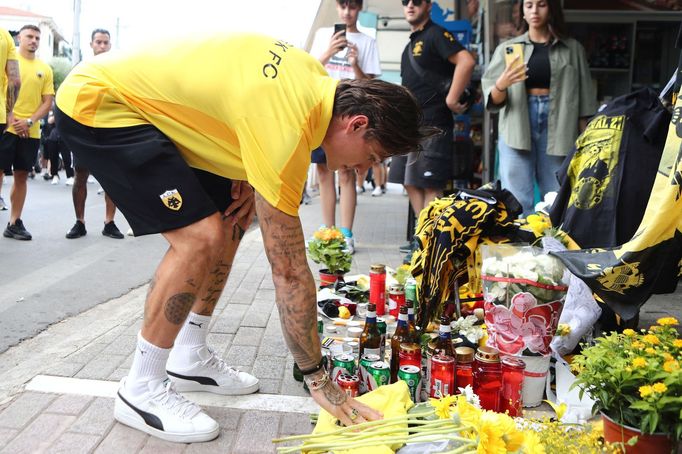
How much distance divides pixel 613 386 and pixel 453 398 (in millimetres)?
580

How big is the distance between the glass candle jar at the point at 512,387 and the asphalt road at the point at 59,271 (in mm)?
2621

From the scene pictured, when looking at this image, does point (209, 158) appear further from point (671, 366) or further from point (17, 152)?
point (17, 152)

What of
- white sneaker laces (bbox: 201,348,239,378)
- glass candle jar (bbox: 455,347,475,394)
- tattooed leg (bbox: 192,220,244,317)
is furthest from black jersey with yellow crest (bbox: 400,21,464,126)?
white sneaker laces (bbox: 201,348,239,378)

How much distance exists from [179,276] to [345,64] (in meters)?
4.41

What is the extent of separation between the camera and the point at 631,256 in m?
2.71

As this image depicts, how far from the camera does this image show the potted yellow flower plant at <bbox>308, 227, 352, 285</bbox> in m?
4.69

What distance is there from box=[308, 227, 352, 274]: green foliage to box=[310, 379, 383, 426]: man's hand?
2.49 m

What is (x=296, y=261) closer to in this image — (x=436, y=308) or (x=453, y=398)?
(x=453, y=398)

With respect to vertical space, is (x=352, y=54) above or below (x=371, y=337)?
above

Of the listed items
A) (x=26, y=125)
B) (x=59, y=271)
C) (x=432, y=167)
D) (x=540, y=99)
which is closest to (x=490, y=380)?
(x=540, y=99)

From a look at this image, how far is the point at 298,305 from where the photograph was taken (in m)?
2.20

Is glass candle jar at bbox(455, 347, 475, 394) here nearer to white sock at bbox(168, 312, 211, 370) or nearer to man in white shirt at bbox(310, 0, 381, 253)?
white sock at bbox(168, 312, 211, 370)

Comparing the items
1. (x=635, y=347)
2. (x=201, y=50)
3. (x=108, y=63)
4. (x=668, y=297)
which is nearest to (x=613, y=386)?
(x=635, y=347)

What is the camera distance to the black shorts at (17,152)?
684 cm
